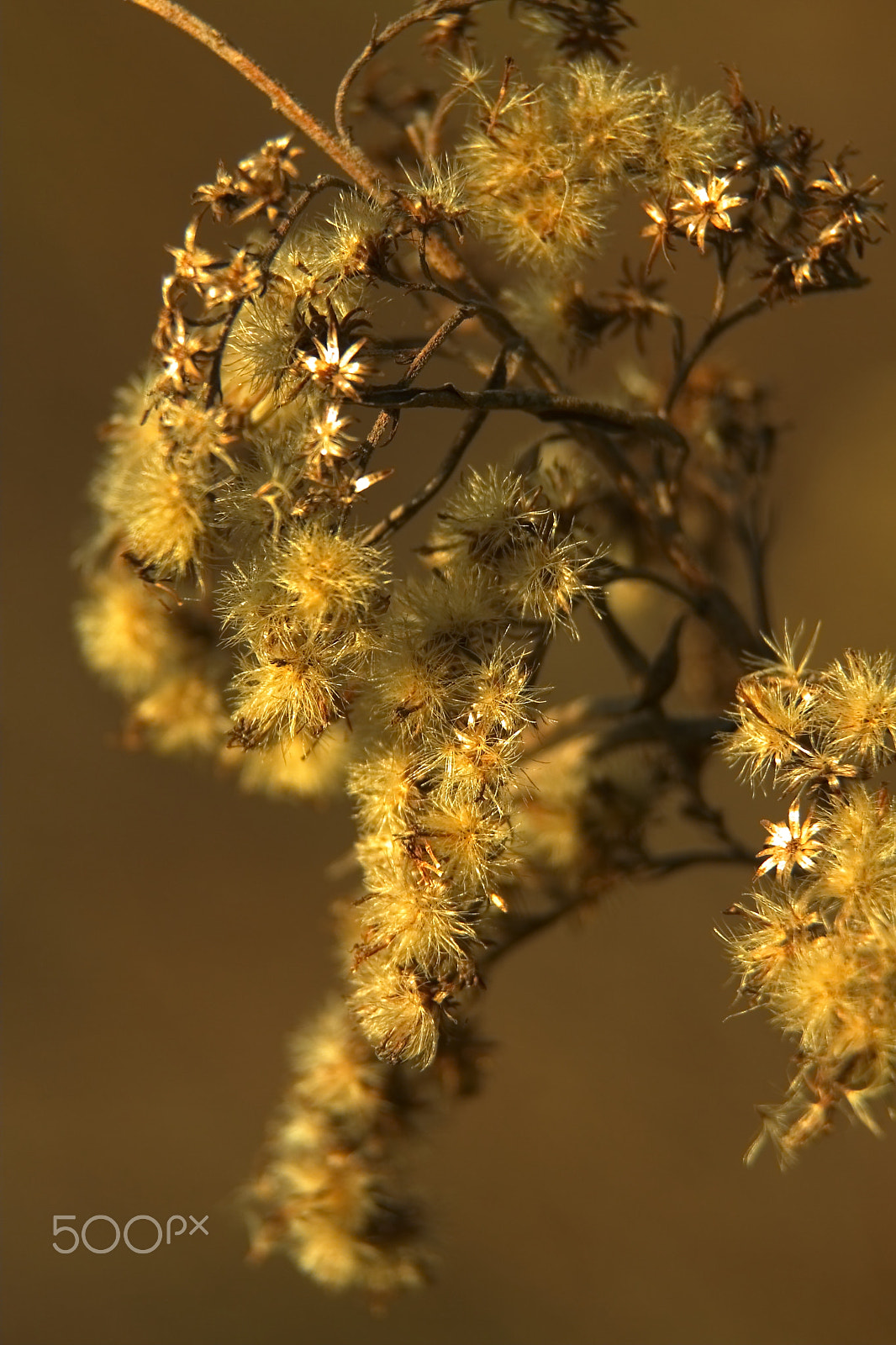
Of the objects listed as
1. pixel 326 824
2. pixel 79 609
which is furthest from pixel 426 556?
pixel 326 824

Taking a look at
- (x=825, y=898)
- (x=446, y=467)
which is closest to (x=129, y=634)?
(x=446, y=467)

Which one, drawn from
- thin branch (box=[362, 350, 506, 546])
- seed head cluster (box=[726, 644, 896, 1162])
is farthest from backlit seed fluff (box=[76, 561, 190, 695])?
seed head cluster (box=[726, 644, 896, 1162])

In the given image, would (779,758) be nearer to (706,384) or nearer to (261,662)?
(261,662)

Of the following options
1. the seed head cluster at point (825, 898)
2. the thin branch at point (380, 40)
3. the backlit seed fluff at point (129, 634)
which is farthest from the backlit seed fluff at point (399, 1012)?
the thin branch at point (380, 40)

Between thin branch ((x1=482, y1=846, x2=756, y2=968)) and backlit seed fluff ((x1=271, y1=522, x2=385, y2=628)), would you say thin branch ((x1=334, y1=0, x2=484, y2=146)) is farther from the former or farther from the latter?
thin branch ((x1=482, y1=846, x2=756, y2=968))

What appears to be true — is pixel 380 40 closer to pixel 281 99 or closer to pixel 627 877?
pixel 281 99

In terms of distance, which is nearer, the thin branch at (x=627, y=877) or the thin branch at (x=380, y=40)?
the thin branch at (x=380, y=40)

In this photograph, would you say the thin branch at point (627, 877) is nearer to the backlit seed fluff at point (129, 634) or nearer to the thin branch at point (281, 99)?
the backlit seed fluff at point (129, 634)

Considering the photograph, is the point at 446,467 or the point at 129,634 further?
the point at 129,634
